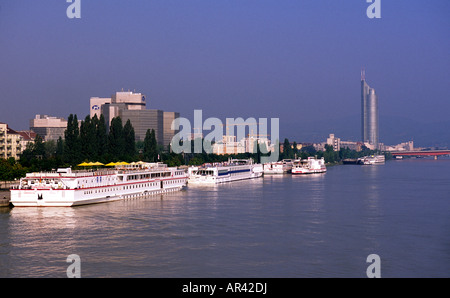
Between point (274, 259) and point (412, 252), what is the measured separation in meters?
8.59

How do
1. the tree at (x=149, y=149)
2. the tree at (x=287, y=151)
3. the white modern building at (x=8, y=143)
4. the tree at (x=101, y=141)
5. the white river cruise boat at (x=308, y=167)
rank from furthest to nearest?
the tree at (x=287, y=151), the white river cruise boat at (x=308, y=167), the white modern building at (x=8, y=143), the tree at (x=149, y=149), the tree at (x=101, y=141)

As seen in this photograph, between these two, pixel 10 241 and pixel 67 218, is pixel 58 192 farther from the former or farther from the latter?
pixel 10 241

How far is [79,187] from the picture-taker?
5497cm

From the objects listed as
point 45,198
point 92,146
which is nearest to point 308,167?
point 92,146

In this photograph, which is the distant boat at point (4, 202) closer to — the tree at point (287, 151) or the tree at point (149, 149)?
the tree at point (149, 149)

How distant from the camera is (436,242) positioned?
35906 millimetres

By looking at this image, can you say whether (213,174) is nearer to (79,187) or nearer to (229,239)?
(79,187)

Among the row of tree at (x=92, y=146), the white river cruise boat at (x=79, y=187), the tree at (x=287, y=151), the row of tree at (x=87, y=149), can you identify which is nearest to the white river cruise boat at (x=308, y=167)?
the tree at (x=287, y=151)

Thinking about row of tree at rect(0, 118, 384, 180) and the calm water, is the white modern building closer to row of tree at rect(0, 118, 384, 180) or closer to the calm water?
row of tree at rect(0, 118, 384, 180)

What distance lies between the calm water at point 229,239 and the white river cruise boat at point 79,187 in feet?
5.60

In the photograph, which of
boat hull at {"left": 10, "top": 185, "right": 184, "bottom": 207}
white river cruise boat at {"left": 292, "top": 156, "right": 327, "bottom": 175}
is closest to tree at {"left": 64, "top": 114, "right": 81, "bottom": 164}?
boat hull at {"left": 10, "top": 185, "right": 184, "bottom": 207}

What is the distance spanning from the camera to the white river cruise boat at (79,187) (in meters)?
53.4
